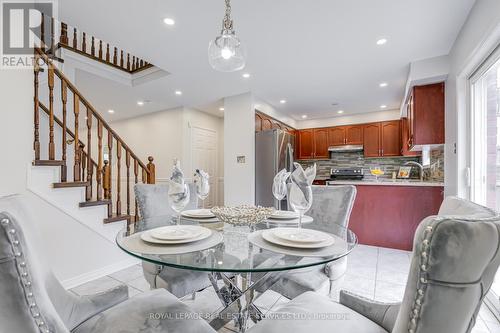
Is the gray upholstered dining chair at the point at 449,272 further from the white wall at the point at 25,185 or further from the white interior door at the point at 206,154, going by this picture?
the white interior door at the point at 206,154

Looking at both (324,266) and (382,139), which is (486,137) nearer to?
(324,266)

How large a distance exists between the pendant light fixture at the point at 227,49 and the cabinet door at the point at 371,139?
4645 millimetres

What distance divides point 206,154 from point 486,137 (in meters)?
4.73

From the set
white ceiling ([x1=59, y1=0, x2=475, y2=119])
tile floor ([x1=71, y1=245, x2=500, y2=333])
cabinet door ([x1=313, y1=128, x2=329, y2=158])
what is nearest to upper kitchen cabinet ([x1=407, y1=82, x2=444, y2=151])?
white ceiling ([x1=59, y1=0, x2=475, y2=119])

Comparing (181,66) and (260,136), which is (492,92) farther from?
(181,66)

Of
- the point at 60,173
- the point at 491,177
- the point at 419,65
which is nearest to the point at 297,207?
the point at 491,177

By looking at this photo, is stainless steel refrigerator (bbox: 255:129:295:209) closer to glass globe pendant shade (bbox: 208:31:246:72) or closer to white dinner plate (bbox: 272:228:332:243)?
glass globe pendant shade (bbox: 208:31:246:72)

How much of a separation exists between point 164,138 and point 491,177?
5.20 meters

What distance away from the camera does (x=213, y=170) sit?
19.3ft

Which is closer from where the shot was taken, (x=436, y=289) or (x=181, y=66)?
(x=436, y=289)

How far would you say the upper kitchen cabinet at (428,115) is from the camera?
304cm

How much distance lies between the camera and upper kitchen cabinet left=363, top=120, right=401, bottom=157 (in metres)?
5.22

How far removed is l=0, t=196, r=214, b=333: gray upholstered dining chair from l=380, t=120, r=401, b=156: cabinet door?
5.47 m

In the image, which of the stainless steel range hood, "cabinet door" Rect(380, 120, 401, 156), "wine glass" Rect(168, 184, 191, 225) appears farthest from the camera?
the stainless steel range hood
